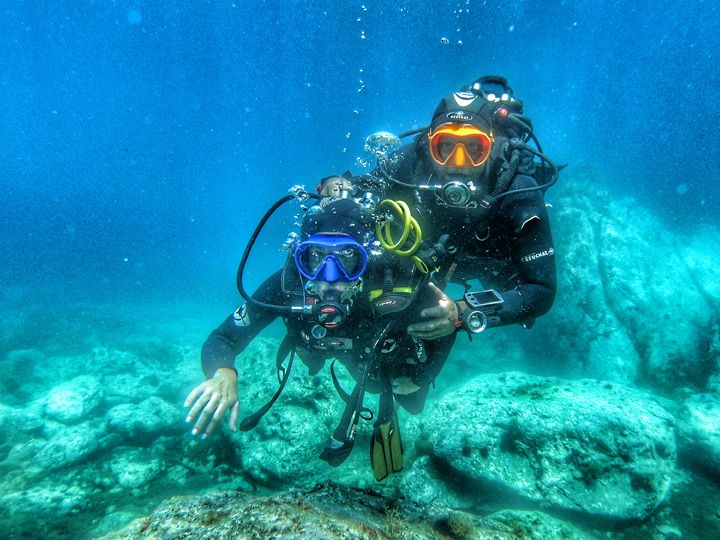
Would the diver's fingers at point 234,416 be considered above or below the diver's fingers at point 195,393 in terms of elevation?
below

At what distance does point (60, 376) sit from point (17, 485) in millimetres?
8399

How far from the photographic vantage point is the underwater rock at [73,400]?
831 centimetres

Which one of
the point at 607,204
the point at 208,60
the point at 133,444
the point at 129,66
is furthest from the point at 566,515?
the point at 129,66

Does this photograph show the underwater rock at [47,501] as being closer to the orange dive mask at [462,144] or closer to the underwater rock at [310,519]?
the underwater rock at [310,519]

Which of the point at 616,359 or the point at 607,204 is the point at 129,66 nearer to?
the point at 607,204

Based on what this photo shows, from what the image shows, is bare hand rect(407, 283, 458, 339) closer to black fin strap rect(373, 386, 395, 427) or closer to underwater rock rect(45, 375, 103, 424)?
black fin strap rect(373, 386, 395, 427)

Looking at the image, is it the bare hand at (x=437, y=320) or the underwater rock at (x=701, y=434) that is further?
the underwater rock at (x=701, y=434)

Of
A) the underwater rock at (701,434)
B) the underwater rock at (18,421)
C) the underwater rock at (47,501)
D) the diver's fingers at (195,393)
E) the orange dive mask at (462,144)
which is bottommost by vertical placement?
the underwater rock at (701,434)

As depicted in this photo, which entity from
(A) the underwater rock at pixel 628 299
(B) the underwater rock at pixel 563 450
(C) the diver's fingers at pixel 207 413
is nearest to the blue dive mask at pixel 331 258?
(C) the diver's fingers at pixel 207 413

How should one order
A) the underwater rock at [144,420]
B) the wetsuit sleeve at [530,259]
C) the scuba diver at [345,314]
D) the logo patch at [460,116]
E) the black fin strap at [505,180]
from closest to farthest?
the scuba diver at [345,314] → the wetsuit sleeve at [530,259] → the black fin strap at [505,180] → the logo patch at [460,116] → the underwater rock at [144,420]

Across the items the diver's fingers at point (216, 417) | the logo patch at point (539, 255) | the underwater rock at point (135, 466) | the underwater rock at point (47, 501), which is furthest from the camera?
the underwater rock at point (135, 466)

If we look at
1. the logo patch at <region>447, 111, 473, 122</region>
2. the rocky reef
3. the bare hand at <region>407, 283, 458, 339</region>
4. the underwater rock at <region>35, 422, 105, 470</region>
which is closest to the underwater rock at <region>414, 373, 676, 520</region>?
the rocky reef

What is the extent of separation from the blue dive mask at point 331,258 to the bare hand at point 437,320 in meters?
0.80

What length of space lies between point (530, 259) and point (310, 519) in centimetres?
313
